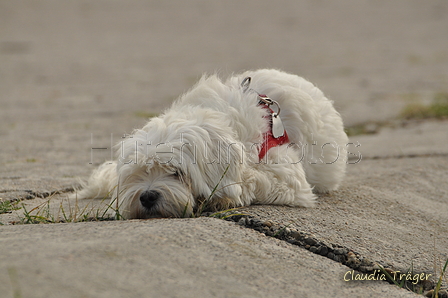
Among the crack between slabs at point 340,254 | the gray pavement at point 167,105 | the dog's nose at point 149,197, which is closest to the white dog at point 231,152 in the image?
the dog's nose at point 149,197

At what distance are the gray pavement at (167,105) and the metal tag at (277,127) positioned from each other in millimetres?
661

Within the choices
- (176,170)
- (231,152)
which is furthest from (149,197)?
(231,152)

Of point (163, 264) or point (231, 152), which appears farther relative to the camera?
point (231, 152)

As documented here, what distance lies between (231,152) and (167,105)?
6114 millimetres

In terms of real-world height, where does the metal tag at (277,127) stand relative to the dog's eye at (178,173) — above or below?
above

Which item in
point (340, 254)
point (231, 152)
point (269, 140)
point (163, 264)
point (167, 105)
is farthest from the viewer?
point (167, 105)

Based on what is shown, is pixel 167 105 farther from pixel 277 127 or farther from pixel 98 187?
pixel 277 127

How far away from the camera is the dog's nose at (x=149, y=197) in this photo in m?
4.02

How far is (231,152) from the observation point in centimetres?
430

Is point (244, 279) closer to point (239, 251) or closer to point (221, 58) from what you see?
point (239, 251)

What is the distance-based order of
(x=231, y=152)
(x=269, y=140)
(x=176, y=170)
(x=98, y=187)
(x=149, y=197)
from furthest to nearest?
(x=98, y=187)
(x=269, y=140)
(x=231, y=152)
(x=176, y=170)
(x=149, y=197)

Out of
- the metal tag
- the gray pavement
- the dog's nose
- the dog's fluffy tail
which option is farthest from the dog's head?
the dog's fluffy tail

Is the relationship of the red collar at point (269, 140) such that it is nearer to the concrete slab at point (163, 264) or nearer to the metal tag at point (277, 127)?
the metal tag at point (277, 127)

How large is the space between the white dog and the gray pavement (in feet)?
0.76
